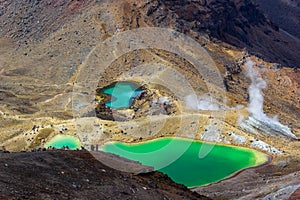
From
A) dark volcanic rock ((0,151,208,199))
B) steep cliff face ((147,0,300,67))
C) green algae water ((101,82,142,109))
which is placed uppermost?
steep cliff face ((147,0,300,67))

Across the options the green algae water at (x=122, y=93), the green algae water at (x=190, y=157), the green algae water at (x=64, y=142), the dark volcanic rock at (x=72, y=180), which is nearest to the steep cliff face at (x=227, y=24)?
the green algae water at (x=122, y=93)

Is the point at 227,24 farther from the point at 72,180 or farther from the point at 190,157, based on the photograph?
the point at 72,180

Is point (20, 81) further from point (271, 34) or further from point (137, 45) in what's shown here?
point (271, 34)

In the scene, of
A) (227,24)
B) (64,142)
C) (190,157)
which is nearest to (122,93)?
(64,142)

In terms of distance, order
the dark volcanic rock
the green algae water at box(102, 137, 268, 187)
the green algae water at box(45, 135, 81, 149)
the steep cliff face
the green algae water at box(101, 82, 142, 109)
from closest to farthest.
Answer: the dark volcanic rock
the green algae water at box(102, 137, 268, 187)
the green algae water at box(45, 135, 81, 149)
the green algae water at box(101, 82, 142, 109)
the steep cliff face

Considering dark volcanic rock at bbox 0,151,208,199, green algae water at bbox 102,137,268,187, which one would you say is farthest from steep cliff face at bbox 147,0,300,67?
dark volcanic rock at bbox 0,151,208,199

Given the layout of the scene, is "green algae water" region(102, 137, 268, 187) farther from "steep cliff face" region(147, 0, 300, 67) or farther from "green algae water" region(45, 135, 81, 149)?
"steep cliff face" region(147, 0, 300, 67)
